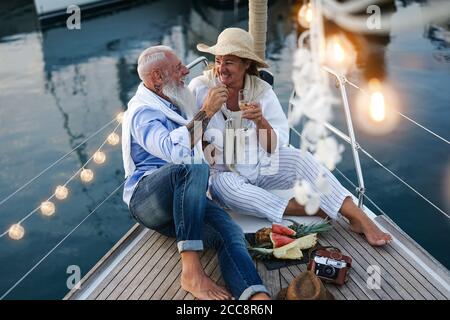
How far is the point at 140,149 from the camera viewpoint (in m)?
3.37

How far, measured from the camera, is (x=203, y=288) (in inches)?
116

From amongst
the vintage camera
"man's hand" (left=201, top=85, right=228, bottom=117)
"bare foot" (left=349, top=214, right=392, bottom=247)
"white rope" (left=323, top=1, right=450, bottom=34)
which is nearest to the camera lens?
the vintage camera

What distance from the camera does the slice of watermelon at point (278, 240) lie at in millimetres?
3379

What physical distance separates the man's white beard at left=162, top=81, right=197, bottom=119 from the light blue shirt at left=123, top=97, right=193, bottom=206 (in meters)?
0.04

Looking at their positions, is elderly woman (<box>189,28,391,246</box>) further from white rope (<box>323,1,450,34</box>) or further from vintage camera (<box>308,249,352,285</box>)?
white rope (<box>323,1,450,34</box>)

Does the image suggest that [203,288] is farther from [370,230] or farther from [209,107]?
[370,230]

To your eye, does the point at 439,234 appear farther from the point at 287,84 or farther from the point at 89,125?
the point at 89,125

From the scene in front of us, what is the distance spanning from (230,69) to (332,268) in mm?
1627

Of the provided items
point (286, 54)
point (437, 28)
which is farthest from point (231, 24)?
point (437, 28)

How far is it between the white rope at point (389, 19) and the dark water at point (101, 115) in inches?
37.1

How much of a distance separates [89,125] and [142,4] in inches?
499

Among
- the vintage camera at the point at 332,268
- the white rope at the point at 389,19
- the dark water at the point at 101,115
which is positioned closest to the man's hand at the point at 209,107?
the vintage camera at the point at 332,268

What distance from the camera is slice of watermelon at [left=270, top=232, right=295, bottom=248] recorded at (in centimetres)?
338

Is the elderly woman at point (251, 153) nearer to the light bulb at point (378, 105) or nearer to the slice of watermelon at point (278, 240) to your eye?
the slice of watermelon at point (278, 240)
